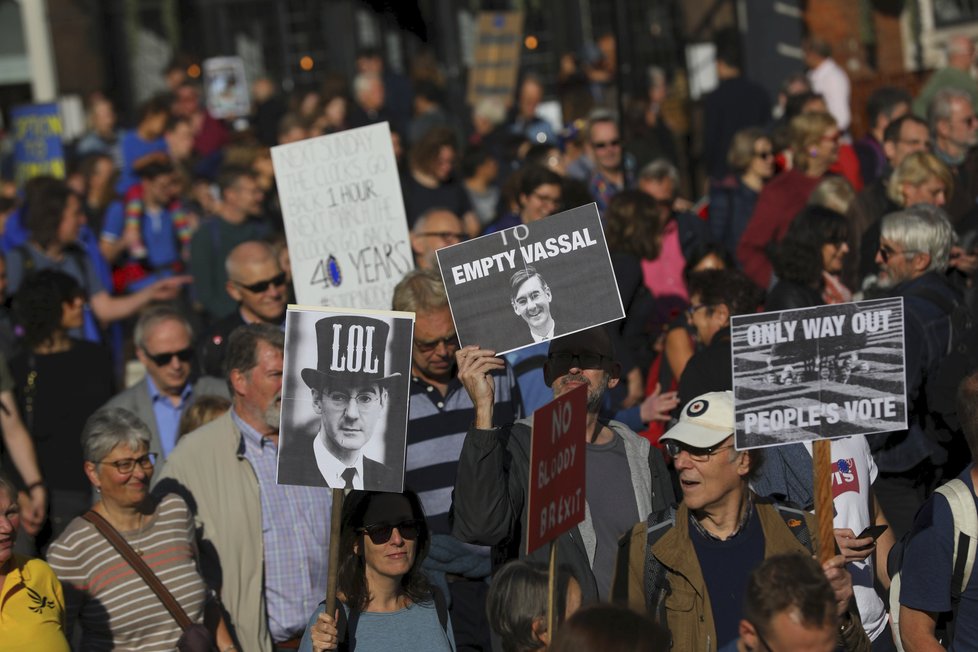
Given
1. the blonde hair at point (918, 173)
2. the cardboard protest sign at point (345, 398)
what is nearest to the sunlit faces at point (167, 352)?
the cardboard protest sign at point (345, 398)

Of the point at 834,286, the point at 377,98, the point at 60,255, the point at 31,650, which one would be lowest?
the point at 31,650

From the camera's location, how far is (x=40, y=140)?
13945 mm

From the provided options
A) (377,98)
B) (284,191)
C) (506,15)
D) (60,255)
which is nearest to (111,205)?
(60,255)

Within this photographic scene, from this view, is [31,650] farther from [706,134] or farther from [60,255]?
[706,134]

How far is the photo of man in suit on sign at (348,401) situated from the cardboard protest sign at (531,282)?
0.32 m

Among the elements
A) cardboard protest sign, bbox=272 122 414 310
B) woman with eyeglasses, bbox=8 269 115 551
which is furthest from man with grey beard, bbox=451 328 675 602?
woman with eyeglasses, bbox=8 269 115 551

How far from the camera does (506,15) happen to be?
16.9 m

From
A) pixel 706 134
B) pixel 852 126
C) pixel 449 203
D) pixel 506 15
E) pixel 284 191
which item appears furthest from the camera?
pixel 506 15

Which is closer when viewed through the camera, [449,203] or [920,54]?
[449,203]

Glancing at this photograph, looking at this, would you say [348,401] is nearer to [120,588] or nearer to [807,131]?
[120,588]

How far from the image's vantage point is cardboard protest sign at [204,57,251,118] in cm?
1978

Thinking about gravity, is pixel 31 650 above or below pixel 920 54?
below

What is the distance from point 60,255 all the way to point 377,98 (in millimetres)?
5071

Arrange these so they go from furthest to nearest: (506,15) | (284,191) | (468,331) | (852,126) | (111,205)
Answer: (506,15)
(852,126)
(111,205)
(284,191)
(468,331)
